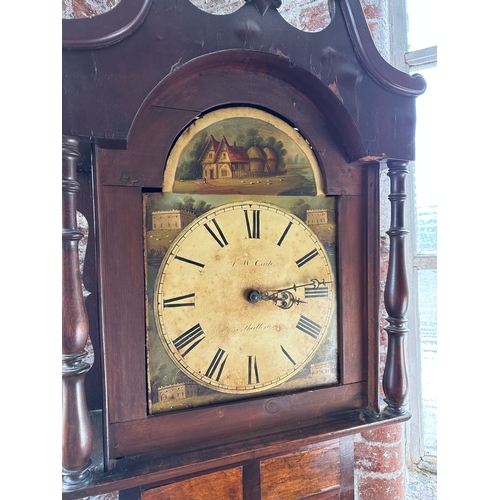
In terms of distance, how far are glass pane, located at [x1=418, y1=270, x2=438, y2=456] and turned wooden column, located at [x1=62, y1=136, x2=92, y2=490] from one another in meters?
1.05

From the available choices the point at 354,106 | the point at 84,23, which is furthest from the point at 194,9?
the point at 354,106

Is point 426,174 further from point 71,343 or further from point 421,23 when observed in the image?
point 71,343

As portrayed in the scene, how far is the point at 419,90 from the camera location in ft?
2.82

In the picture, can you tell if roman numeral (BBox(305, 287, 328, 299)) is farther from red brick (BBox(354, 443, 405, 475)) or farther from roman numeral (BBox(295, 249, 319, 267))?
red brick (BBox(354, 443, 405, 475))

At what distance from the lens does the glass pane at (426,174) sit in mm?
1271

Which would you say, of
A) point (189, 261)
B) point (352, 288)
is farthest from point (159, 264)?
point (352, 288)

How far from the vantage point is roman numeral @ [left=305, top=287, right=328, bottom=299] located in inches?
32.6

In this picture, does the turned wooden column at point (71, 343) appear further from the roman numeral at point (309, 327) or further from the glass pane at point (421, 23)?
the glass pane at point (421, 23)

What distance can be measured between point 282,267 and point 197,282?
0.17m

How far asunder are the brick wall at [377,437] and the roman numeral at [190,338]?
0.71 meters

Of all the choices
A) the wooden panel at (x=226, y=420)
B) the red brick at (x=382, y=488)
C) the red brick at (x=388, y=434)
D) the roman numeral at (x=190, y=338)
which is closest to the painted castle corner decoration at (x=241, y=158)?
the roman numeral at (x=190, y=338)

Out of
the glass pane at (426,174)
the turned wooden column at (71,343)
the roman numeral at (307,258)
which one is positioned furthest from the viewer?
the glass pane at (426,174)

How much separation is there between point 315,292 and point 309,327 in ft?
0.23
